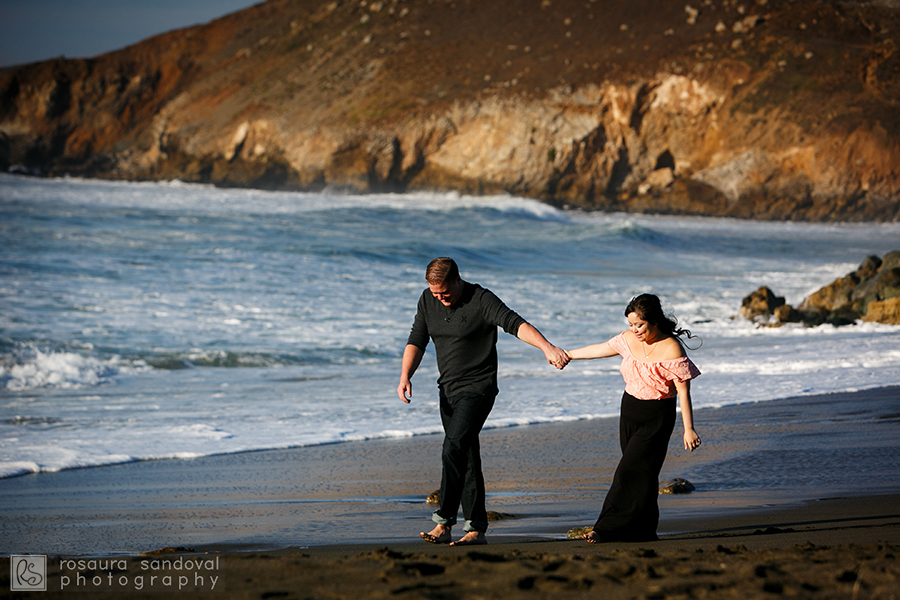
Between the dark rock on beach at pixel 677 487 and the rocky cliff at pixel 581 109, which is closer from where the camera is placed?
the dark rock on beach at pixel 677 487

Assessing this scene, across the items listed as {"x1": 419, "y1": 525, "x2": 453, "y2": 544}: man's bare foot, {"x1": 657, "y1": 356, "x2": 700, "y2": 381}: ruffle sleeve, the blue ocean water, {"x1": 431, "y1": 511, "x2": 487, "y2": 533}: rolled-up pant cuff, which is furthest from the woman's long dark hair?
the blue ocean water

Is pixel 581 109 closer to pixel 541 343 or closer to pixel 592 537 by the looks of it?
pixel 541 343

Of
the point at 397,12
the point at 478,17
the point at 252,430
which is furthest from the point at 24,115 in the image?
the point at 252,430

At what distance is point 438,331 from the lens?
460cm

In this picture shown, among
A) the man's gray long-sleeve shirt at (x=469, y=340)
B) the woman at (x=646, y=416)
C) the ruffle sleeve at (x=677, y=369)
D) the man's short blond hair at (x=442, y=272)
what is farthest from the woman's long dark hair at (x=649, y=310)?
the man's short blond hair at (x=442, y=272)

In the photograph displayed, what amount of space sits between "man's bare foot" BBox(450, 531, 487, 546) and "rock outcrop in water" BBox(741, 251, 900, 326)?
11994 mm

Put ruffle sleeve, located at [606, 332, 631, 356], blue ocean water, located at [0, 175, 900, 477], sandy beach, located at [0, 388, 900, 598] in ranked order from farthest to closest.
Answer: blue ocean water, located at [0, 175, 900, 477] → ruffle sleeve, located at [606, 332, 631, 356] → sandy beach, located at [0, 388, 900, 598]

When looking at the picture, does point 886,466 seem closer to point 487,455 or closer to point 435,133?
point 487,455

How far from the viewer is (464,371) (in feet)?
14.8

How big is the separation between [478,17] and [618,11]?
1120 centimetres

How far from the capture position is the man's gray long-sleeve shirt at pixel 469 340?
446 centimetres

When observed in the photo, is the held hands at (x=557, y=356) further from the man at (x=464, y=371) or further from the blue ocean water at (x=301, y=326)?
the blue ocean water at (x=301, y=326)

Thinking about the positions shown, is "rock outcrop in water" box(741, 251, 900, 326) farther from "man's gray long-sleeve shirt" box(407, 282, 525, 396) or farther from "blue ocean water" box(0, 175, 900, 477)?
"man's gray long-sleeve shirt" box(407, 282, 525, 396)

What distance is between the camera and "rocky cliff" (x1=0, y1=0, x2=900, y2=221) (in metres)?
50.8
